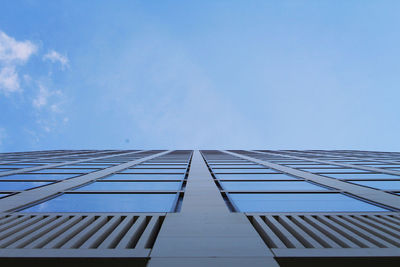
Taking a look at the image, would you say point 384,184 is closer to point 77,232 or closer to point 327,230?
point 327,230

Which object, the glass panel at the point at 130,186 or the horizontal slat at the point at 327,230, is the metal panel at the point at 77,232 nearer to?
the glass panel at the point at 130,186

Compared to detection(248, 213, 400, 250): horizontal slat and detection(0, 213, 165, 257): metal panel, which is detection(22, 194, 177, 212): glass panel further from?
detection(248, 213, 400, 250): horizontal slat

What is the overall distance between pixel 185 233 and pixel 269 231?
5.48ft

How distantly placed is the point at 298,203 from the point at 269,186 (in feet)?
5.68

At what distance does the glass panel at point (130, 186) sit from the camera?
726 centimetres

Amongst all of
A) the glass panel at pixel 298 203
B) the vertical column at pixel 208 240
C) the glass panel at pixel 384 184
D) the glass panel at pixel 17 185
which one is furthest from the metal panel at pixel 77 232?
the glass panel at pixel 384 184

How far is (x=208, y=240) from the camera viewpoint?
3.93 m

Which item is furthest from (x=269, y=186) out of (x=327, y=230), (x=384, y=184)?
(x=384, y=184)

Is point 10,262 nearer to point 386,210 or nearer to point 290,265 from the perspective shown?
point 290,265

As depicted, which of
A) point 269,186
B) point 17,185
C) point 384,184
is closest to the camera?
point 269,186

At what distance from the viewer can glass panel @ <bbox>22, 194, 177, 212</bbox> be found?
543 centimetres

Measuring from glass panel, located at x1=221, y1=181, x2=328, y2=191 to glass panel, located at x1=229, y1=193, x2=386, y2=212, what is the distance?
66cm

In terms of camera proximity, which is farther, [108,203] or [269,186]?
[269,186]

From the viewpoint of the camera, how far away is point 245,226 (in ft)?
14.6
